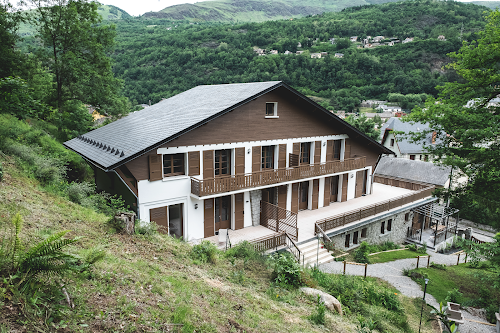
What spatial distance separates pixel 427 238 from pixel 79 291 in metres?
30.5

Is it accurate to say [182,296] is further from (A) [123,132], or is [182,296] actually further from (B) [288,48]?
(B) [288,48]

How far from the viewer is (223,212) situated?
17906 millimetres

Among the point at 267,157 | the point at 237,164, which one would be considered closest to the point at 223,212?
the point at 237,164

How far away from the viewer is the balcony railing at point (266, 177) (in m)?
15.9

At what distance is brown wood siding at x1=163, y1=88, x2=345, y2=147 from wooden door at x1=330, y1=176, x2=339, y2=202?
147 inches

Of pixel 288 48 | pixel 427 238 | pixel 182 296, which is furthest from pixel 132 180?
pixel 288 48

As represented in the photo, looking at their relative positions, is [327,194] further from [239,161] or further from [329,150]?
[239,161]

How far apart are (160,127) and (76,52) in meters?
15.1

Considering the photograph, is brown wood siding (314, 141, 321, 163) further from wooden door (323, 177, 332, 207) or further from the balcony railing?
wooden door (323, 177, 332, 207)

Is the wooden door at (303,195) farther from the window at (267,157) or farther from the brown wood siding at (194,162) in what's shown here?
the brown wood siding at (194,162)

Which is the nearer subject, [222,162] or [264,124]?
[222,162]

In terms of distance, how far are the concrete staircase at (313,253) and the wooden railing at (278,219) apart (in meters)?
0.82

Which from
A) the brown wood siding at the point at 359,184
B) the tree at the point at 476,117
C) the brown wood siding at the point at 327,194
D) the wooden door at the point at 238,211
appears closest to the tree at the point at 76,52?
the wooden door at the point at 238,211

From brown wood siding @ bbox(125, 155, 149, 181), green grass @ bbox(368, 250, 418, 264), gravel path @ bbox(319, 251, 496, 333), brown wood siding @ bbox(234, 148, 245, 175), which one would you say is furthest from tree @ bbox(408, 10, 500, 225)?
brown wood siding @ bbox(125, 155, 149, 181)
